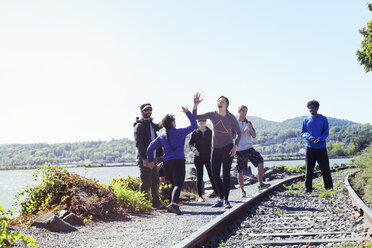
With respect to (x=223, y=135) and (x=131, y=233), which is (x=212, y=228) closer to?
(x=131, y=233)

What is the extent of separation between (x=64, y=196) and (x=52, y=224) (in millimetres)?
1819

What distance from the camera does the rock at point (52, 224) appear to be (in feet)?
20.3

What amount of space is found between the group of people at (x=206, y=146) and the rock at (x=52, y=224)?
6.69 feet

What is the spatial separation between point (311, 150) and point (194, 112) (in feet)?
11.9

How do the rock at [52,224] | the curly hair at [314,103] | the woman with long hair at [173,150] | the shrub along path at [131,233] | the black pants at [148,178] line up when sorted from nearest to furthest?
the shrub along path at [131,233]
the rock at [52,224]
the woman with long hair at [173,150]
the black pants at [148,178]
the curly hair at [314,103]

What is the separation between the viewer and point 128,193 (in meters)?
8.84

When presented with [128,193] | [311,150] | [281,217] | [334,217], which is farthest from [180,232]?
[311,150]

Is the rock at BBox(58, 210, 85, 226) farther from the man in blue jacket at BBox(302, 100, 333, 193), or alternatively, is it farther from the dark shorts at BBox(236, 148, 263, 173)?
the man in blue jacket at BBox(302, 100, 333, 193)

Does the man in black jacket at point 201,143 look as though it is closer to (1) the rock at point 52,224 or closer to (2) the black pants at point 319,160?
(2) the black pants at point 319,160

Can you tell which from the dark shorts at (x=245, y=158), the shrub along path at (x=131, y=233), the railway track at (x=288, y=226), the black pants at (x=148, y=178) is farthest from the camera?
the dark shorts at (x=245, y=158)

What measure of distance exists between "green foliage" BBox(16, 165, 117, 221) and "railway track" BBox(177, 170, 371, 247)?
277cm

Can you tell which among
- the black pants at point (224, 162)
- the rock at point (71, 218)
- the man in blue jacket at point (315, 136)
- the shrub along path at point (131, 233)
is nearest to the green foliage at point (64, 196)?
the rock at point (71, 218)

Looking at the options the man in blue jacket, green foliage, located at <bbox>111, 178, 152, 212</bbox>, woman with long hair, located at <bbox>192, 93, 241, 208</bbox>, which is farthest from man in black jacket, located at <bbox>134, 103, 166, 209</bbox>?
the man in blue jacket

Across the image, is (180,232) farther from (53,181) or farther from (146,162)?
(53,181)
